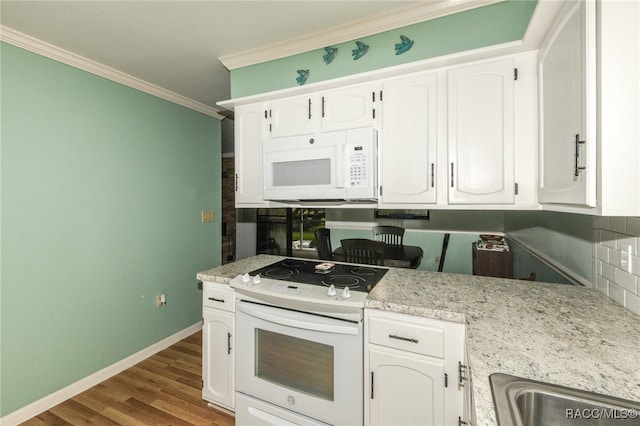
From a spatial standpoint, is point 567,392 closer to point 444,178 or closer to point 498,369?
point 498,369

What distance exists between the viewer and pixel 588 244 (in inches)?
59.2

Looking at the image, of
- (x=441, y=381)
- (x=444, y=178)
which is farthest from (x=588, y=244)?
(x=441, y=381)

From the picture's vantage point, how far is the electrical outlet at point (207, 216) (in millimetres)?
3296

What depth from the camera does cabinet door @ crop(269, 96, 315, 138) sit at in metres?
1.93

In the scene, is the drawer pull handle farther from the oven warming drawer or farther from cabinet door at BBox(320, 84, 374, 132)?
cabinet door at BBox(320, 84, 374, 132)

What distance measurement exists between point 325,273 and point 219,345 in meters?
0.82

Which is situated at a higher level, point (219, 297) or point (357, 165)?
point (357, 165)

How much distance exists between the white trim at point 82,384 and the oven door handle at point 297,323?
157cm

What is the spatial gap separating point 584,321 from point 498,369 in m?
0.61

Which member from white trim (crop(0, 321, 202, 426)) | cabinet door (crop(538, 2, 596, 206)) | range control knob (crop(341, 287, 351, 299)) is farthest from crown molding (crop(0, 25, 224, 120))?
cabinet door (crop(538, 2, 596, 206))

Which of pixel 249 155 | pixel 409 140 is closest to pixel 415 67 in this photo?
pixel 409 140

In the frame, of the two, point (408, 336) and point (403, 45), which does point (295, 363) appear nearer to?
point (408, 336)

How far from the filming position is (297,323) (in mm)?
1509

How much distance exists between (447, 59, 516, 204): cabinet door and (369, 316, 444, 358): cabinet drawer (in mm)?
716
